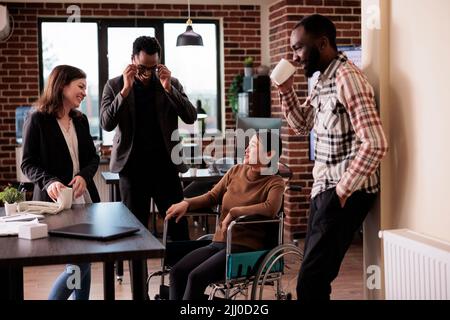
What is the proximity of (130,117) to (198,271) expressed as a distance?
1184 millimetres

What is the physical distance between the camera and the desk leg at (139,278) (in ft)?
8.23

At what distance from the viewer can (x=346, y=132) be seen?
2.72 meters

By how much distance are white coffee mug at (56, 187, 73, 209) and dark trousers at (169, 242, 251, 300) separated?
0.59 m

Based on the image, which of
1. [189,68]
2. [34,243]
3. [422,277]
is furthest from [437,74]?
[189,68]

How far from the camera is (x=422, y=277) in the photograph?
2531 millimetres

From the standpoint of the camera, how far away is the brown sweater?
335cm

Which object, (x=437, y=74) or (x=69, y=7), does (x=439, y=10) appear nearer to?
(x=437, y=74)

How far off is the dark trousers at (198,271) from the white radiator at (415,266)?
81 cm

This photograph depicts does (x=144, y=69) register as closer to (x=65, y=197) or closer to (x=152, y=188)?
(x=152, y=188)

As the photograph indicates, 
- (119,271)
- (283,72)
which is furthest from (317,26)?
(119,271)

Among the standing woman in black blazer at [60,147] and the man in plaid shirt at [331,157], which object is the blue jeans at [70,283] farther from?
the man in plaid shirt at [331,157]

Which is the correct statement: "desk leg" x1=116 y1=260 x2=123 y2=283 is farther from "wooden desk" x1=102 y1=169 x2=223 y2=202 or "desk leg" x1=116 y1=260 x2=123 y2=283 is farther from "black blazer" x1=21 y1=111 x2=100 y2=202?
"black blazer" x1=21 y1=111 x2=100 y2=202

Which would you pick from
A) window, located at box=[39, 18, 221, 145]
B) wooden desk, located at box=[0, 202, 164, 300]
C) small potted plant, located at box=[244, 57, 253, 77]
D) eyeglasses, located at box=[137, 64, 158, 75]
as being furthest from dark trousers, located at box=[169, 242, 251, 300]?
window, located at box=[39, 18, 221, 145]

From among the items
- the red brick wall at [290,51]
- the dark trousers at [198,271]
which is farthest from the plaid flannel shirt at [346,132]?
the red brick wall at [290,51]
